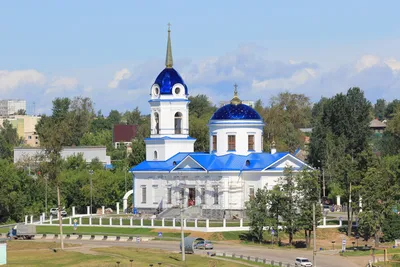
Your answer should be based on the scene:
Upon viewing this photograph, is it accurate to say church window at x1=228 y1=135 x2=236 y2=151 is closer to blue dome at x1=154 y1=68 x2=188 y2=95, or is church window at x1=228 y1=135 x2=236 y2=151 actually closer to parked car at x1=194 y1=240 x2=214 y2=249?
blue dome at x1=154 y1=68 x2=188 y2=95

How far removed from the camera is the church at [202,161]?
371 ft

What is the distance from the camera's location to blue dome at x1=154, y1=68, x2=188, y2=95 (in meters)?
121

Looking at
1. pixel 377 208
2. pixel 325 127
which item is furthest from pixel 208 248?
pixel 325 127

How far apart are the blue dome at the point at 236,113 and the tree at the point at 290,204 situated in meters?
14.8

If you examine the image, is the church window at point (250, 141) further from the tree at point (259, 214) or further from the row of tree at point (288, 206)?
the tree at point (259, 214)

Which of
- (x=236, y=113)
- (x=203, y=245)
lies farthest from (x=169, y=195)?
(x=203, y=245)

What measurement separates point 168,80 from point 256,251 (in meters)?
32.2

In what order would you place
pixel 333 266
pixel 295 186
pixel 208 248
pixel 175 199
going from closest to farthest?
pixel 333 266 < pixel 208 248 < pixel 295 186 < pixel 175 199

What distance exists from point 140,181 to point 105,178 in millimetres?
14330

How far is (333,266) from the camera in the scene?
8400 cm

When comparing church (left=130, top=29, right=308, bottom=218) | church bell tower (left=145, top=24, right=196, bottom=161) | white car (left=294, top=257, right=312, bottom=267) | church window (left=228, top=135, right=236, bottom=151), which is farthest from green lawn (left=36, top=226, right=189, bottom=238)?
white car (left=294, top=257, right=312, bottom=267)

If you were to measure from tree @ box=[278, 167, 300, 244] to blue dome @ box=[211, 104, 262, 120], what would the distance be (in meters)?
14.8

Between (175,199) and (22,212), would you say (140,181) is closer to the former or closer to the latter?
(175,199)

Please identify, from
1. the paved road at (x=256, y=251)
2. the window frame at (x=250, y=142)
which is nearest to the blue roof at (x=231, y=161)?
the window frame at (x=250, y=142)
